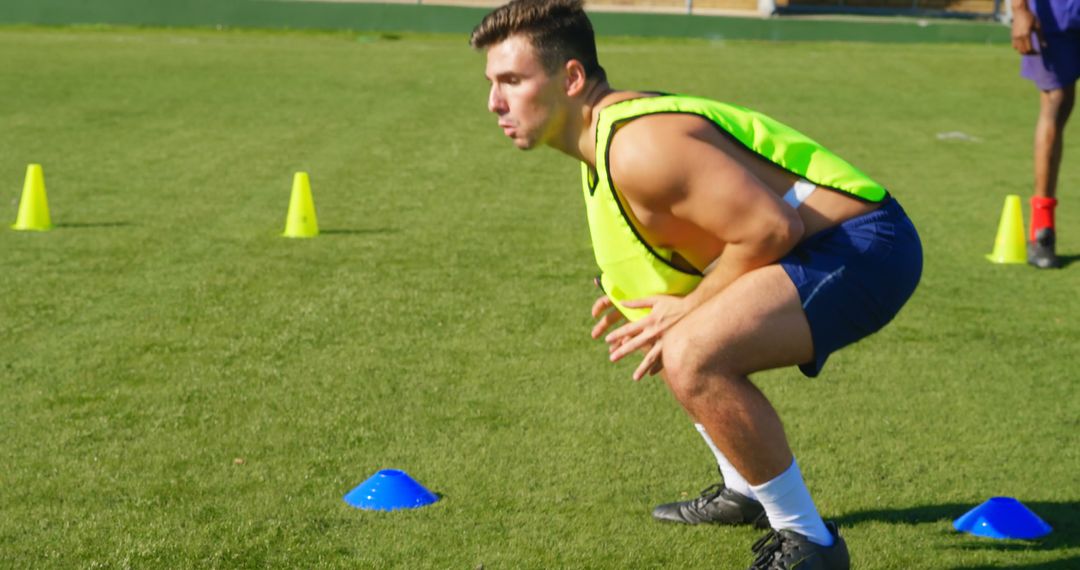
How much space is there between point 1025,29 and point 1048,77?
1.12 feet

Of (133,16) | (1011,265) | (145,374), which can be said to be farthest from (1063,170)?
(133,16)

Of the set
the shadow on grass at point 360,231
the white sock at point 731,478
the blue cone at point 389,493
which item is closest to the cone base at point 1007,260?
the shadow on grass at point 360,231

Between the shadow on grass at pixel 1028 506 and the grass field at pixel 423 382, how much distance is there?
0.02 meters

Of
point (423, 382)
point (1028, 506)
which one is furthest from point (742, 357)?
point (423, 382)

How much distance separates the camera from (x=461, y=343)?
250 inches

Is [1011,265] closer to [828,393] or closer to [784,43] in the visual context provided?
[828,393]

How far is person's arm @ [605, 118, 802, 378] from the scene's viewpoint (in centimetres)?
349

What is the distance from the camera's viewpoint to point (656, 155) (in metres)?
3.48

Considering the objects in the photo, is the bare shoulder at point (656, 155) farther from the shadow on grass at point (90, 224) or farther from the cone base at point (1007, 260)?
the shadow on grass at point (90, 224)

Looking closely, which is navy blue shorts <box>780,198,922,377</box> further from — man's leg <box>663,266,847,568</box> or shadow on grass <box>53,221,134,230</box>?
shadow on grass <box>53,221,134,230</box>

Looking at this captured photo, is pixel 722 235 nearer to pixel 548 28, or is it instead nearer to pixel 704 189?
pixel 704 189

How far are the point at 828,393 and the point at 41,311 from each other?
3735mm

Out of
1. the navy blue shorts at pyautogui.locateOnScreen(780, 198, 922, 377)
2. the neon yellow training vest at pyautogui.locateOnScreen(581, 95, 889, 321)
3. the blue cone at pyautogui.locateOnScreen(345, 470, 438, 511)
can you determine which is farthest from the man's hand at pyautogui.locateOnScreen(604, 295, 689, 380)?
the blue cone at pyautogui.locateOnScreen(345, 470, 438, 511)

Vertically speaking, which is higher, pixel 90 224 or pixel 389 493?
pixel 389 493
